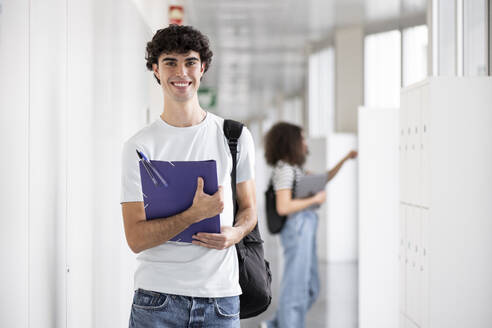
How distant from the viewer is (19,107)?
174 centimetres

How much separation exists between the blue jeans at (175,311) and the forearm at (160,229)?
17 centimetres

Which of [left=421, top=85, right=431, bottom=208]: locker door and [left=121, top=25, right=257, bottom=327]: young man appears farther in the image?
[left=421, top=85, right=431, bottom=208]: locker door

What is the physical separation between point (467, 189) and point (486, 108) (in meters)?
0.48

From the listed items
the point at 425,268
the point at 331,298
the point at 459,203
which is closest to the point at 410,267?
the point at 425,268

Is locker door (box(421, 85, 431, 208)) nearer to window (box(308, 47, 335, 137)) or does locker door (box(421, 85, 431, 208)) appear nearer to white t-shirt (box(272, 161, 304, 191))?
white t-shirt (box(272, 161, 304, 191))

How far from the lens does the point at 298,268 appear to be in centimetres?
438

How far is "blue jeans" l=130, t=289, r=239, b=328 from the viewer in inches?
73.2

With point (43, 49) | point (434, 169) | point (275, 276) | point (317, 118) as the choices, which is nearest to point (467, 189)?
point (434, 169)

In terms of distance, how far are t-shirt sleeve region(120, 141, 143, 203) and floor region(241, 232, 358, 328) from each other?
3.50m

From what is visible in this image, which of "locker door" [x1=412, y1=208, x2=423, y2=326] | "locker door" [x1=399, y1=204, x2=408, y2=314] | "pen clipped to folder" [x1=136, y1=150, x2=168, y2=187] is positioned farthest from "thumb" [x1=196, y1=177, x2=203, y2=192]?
"locker door" [x1=399, y1=204, x2=408, y2=314]

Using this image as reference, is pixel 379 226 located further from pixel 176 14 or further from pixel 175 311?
pixel 175 311

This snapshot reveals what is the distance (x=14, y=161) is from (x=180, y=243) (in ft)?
1.81

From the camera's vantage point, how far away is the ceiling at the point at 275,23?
30.0ft

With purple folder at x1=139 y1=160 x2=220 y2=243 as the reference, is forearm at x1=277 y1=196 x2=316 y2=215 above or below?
below
